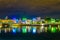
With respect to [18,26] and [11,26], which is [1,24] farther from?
[18,26]

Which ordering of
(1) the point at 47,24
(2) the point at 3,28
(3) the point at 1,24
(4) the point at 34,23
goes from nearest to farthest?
(2) the point at 3,28
(3) the point at 1,24
(1) the point at 47,24
(4) the point at 34,23

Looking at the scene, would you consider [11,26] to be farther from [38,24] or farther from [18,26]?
[38,24]

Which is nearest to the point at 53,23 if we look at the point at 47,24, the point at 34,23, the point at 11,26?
the point at 47,24

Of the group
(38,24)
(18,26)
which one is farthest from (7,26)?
(38,24)

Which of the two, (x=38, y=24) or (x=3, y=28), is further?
(x=38, y=24)

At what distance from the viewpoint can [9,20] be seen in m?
144

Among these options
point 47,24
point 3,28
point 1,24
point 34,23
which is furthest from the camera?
point 34,23

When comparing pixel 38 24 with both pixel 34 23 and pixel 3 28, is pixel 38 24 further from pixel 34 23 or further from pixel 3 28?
pixel 3 28

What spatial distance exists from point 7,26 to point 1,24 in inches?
130

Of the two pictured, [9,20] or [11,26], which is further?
[9,20]

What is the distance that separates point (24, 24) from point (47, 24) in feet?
47.0

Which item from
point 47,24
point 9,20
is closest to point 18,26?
point 9,20

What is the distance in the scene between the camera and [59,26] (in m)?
142

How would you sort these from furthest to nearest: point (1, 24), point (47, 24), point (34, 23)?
point (34, 23) → point (47, 24) → point (1, 24)
